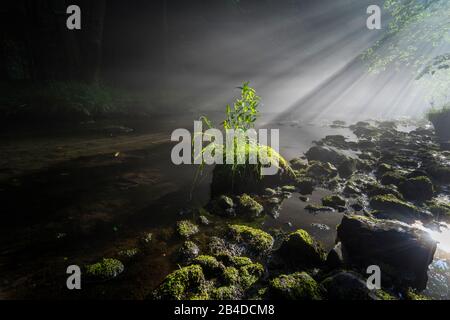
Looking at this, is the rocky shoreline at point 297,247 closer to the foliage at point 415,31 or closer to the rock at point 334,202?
the rock at point 334,202

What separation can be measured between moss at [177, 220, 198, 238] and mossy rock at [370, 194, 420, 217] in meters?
4.07

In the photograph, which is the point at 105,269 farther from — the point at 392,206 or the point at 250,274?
the point at 392,206

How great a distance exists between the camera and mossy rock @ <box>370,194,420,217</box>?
5.71 metres

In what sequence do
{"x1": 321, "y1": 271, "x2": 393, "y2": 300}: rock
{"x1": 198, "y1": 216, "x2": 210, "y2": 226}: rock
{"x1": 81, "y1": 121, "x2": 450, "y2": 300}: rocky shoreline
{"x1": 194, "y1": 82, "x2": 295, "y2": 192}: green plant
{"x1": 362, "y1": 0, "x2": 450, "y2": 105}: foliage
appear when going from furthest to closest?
1. {"x1": 362, "y1": 0, "x2": 450, "y2": 105}: foliage
2. {"x1": 194, "y1": 82, "x2": 295, "y2": 192}: green plant
3. {"x1": 198, "y1": 216, "x2": 210, "y2": 226}: rock
4. {"x1": 81, "y1": 121, "x2": 450, "y2": 300}: rocky shoreline
5. {"x1": 321, "y1": 271, "x2": 393, "y2": 300}: rock

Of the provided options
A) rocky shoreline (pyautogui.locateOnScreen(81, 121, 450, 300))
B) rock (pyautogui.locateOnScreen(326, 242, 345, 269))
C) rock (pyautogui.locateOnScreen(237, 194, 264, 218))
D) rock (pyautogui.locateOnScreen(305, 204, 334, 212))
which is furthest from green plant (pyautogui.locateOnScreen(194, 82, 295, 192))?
rock (pyautogui.locateOnScreen(326, 242, 345, 269))

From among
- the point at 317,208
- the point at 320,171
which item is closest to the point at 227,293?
the point at 317,208

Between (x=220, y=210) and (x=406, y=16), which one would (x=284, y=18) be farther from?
(x=220, y=210)

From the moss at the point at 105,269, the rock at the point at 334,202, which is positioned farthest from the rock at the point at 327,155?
the moss at the point at 105,269

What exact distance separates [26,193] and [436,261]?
7.95 m

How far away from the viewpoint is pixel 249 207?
5613 mm

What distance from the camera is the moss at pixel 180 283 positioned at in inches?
124

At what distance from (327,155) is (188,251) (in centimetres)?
729

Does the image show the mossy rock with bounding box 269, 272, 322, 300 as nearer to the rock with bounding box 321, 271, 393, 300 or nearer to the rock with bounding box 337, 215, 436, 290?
the rock with bounding box 321, 271, 393, 300

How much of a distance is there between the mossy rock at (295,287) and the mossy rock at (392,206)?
3406 mm
